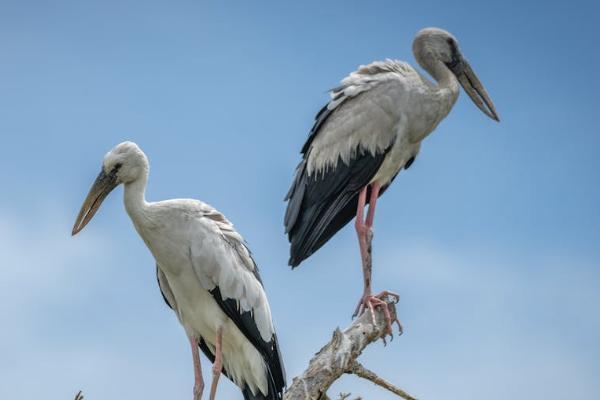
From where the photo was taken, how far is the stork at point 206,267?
9461mm

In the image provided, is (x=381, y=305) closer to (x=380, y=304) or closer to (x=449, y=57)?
(x=380, y=304)

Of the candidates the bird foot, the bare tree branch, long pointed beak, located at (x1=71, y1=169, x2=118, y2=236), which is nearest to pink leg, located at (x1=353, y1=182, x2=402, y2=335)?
the bird foot

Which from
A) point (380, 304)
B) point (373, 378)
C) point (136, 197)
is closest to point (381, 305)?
point (380, 304)

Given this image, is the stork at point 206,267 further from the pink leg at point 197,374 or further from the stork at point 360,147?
the stork at point 360,147

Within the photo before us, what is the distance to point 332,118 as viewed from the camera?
10.4 metres

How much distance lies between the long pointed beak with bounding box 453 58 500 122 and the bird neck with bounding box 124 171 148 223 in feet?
10.8

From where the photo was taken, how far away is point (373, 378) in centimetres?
817

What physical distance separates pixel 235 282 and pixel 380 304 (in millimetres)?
1280

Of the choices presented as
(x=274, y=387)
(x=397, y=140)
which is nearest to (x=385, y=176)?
(x=397, y=140)

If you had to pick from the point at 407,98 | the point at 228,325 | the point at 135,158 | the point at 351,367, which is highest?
the point at 407,98

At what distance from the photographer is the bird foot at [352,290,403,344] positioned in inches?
359

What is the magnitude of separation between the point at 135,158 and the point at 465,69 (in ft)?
11.1

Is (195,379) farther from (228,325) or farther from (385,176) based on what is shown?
(385,176)

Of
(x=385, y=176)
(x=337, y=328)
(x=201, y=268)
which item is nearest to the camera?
(x=337, y=328)
